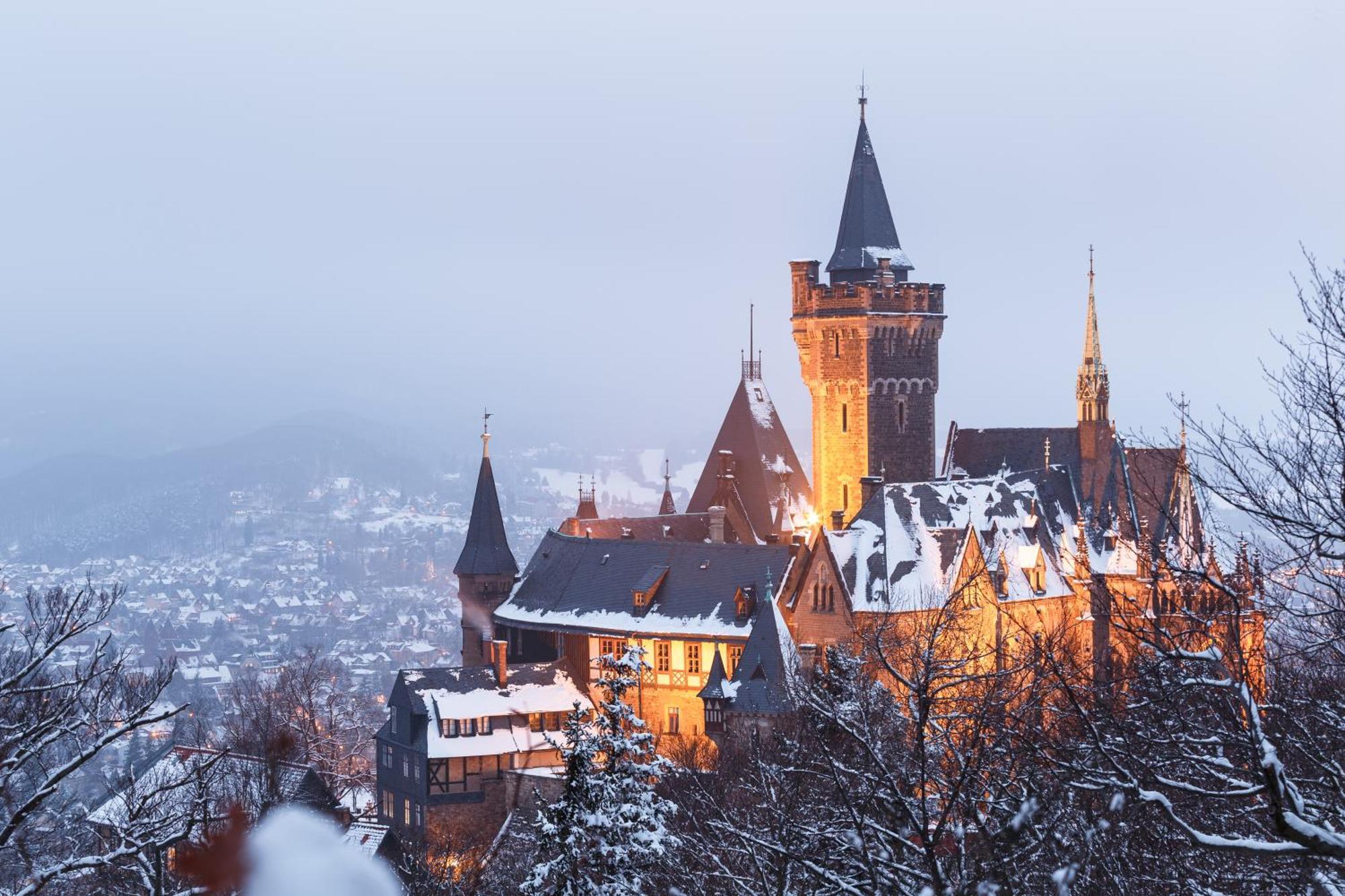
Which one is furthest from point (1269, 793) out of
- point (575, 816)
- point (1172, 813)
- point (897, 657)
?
point (897, 657)

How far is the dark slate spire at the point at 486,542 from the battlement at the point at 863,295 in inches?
567

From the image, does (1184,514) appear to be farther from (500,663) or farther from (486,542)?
(486,542)

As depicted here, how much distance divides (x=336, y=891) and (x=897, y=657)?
4113cm

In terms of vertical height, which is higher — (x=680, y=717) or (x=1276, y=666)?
(x=1276, y=666)

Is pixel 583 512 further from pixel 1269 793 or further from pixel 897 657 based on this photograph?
pixel 1269 793

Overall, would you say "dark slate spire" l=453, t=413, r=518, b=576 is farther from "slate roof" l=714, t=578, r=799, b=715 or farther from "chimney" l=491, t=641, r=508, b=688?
"slate roof" l=714, t=578, r=799, b=715

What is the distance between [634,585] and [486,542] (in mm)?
10172

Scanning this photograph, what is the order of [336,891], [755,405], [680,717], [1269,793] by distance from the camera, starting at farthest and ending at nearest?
[755,405] < [680,717] < [1269,793] < [336,891]

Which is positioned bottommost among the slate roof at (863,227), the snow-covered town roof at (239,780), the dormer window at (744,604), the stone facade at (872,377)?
the snow-covered town roof at (239,780)

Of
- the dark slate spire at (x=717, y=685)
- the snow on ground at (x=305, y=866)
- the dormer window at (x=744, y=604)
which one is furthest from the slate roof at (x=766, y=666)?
the snow on ground at (x=305, y=866)

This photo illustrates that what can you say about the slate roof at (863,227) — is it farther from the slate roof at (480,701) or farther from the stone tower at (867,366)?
the slate roof at (480,701)

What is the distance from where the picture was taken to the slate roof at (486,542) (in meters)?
71.3

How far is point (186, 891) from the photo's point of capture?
13047mm

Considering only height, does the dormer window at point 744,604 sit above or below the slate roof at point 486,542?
below
